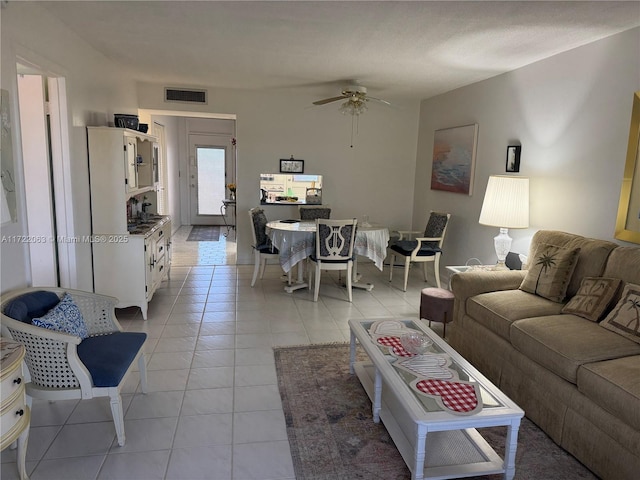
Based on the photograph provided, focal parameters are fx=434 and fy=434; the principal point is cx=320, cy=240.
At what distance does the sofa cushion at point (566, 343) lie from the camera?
2248 mm

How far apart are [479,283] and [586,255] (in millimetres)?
743

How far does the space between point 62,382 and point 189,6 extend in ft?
7.71

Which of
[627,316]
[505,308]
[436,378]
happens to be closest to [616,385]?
[627,316]

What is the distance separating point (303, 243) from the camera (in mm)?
4820

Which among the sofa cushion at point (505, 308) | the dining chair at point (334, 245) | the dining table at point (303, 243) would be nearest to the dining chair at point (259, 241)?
the dining table at point (303, 243)

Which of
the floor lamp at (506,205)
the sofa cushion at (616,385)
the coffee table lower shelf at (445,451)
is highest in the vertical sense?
the floor lamp at (506,205)

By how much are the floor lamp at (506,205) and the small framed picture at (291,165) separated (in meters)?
3.01

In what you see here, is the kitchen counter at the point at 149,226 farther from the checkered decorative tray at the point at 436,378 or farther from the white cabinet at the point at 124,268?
the checkered decorative tray at the point at 436,378

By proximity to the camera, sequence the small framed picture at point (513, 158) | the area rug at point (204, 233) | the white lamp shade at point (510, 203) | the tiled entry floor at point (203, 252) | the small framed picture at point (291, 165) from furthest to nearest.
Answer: the area rug at point (204, 233)
the tiled entry floor at point (203, 252)
the small framed picture at point (291, 165)
the small framed picture at point (513, 158)
the white lamp shade at point (510, 203)

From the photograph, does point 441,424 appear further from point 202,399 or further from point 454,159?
point 454,159

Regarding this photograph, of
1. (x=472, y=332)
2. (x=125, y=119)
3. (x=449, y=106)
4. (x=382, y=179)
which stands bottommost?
(x=472, y=332)

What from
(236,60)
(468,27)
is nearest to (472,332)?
(468,27)

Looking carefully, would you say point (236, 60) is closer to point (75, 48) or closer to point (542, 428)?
point (75, 48)

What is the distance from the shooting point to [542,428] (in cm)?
245
